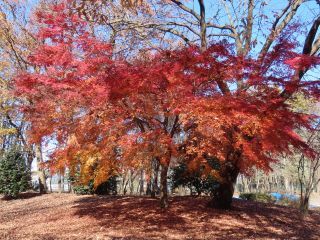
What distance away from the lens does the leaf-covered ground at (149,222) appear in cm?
1012

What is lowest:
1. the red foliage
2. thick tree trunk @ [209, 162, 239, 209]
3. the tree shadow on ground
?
the tree shadow on ground

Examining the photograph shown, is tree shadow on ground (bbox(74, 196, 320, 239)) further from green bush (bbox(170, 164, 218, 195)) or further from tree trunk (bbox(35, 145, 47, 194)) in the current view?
tree trunk (bbox(35, 145, 47, 194))

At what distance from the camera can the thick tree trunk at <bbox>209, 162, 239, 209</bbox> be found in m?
13.0

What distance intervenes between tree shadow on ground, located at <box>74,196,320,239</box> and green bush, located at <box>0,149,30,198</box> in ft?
24.4

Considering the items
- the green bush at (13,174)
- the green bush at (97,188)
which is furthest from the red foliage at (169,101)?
the green bush at (13,174)

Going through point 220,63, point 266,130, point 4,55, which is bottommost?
point 266,130

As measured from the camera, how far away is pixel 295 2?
480 inches

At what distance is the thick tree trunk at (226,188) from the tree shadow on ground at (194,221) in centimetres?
39

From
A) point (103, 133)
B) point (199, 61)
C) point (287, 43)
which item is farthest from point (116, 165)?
point (287, 43)

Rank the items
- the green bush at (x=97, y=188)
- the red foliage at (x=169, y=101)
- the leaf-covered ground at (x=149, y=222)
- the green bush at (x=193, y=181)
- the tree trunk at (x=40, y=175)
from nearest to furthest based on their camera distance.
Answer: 1. the red foliage at (x=169, y=101)
2. the leaf-covered ground at (x=149, y=222)
3. the green bush at (x=193, y=181)
4. the green bush at (x=97, y=188)
5. the tree trunk at (x=40, y=175)

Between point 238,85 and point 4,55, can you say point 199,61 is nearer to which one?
point 238,85

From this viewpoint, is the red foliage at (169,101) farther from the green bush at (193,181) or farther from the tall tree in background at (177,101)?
the green bush at (193,181)

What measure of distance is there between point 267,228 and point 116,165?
548 centimetres

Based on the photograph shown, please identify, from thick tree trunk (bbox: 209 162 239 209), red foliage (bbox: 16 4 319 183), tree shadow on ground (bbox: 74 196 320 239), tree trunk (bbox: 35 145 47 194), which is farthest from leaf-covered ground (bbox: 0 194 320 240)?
tree trunk (bbox: 35 145 47 194)
